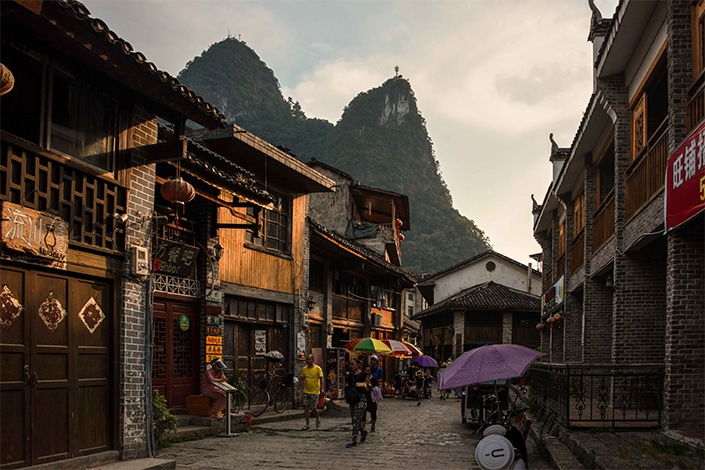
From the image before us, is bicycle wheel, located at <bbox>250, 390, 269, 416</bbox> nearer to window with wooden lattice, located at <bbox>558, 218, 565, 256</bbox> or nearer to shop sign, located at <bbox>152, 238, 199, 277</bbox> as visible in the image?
shop sign, located at <bbox>152, 238, 199, 277</bbox>

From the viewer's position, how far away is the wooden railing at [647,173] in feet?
36.4

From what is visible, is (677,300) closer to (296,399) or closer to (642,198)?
(642,198)

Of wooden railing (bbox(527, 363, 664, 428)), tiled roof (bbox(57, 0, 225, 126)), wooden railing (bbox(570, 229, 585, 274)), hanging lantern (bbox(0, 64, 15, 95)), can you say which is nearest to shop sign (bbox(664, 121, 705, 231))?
wooden railing (bbox(527, 363, 664, 428))

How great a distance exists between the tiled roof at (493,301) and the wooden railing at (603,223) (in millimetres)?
23444

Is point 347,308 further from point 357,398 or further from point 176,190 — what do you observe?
point 176,190

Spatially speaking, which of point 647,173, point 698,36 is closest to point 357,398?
point 647,173

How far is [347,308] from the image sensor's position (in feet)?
88.3

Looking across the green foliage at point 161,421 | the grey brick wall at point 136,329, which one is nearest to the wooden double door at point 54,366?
the grey brick wall at point 136,329

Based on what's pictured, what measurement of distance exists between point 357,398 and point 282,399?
5.74 meters

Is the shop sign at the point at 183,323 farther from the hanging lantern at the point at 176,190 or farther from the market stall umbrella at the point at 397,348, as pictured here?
the market stall umbrella at the point at 397,348

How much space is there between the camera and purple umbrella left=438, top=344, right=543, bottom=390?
9.41 meters

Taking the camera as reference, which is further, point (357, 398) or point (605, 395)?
point (357, 398)

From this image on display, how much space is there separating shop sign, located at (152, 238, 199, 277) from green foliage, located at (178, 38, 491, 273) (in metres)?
61.4

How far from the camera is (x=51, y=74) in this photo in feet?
28.0
